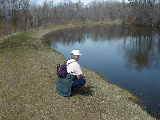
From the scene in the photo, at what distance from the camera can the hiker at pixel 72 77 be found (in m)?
12.9

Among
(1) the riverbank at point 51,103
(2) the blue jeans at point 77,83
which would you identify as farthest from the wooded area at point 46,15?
(2) the blue jeans at point 77,83

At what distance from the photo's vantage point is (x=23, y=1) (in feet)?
265

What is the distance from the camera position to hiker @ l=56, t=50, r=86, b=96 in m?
12.9

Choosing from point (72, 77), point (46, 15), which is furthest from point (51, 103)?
point (46, 15)

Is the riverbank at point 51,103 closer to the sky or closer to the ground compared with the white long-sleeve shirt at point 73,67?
closer to the ground

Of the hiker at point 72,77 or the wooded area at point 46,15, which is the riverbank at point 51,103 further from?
the wooded area at point 46,15

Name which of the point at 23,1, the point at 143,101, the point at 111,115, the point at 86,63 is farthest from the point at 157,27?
the point at 111,115

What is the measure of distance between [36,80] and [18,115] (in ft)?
17.3

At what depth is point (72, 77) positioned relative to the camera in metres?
12.9

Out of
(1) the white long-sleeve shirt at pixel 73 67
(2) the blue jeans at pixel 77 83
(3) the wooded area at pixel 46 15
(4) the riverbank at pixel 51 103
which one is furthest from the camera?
(3) the wooded area at pixel 46 15

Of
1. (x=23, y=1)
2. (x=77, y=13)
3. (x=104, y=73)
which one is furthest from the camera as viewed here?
(x=77, y=13)

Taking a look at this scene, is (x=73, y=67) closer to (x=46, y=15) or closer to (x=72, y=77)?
(x=72, y=77)

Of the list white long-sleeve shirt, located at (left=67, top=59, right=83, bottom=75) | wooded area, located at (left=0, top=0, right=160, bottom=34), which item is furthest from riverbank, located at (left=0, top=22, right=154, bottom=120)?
wooded area, located at (left=0, top=0, right=160, bottom=34)

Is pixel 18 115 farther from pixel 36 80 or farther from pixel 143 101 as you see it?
pixel 143 101
